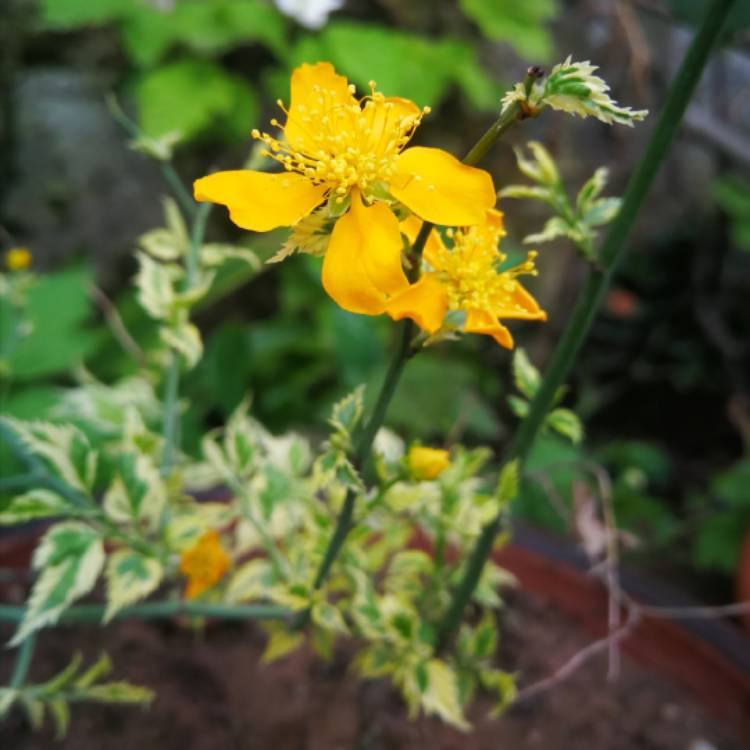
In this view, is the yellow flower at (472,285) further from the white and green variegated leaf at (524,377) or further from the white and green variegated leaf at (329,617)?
the white and green variegated leaf at (329,617)

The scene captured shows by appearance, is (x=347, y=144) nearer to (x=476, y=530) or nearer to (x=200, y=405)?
(x=476, y=530)

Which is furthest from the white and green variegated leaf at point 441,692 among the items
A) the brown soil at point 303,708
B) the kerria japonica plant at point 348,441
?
the brown soil at point 303,708

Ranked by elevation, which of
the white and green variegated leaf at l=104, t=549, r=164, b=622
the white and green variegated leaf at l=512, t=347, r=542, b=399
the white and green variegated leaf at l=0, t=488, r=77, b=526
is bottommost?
the white and green variegated leaf at l=104, t=549, r=164, b=622

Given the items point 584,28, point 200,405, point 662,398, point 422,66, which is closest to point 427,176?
point 200,405

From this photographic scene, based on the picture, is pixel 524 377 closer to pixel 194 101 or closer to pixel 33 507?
pixel 33 507

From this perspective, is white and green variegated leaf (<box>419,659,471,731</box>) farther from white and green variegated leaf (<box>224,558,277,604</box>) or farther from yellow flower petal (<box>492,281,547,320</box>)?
yellow flower petal (<box>492,281,547,320</box>)

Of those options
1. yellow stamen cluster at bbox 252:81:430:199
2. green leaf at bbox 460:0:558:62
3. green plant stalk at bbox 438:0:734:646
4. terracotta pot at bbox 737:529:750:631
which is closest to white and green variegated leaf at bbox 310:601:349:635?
green plant stalk at bbox 438:0:734:646
